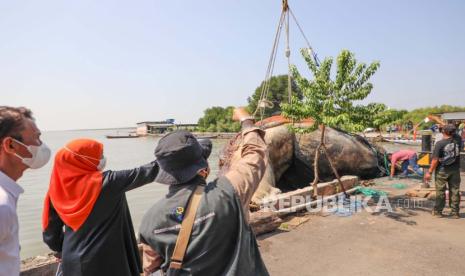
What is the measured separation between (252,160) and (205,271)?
72 centimetres

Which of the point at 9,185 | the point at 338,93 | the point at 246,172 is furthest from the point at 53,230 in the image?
the point at 338,93

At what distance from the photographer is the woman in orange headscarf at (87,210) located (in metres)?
2.34

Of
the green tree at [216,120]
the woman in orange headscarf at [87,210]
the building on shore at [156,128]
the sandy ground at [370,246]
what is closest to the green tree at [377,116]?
the sandy ground at [370,246]

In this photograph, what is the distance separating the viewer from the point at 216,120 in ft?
222

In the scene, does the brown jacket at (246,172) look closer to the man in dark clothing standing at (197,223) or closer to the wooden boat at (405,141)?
the man in dark clothing standing at (197,223)

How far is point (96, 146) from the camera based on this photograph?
2494mm

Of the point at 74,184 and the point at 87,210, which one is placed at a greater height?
the point at 74,184

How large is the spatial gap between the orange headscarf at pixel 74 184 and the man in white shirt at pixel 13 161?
0.22m

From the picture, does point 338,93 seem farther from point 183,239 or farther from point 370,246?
point 183,239

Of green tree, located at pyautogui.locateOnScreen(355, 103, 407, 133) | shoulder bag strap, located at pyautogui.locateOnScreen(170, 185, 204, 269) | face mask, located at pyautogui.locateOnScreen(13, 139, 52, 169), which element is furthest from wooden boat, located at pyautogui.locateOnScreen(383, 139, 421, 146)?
face mask, located at pyautogui.locateOnScreen(13, 139, 52, 169)

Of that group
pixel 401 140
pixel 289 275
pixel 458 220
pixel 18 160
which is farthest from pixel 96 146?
pixel 401 140

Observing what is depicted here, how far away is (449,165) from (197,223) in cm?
654

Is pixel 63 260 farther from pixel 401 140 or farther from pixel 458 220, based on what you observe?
pixel 401 140

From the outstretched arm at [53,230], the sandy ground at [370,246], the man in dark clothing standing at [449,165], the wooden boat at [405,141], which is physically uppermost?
the outstretched arm at [53,230]
